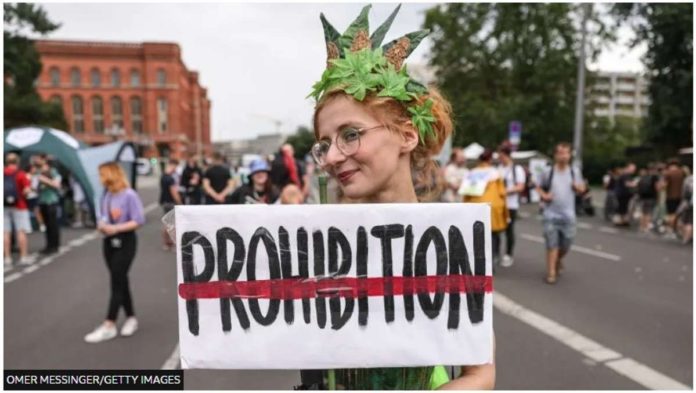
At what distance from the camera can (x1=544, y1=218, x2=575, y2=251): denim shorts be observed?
6.38 metres

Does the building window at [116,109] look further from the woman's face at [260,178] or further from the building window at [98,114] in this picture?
the woman's face at [260,178]

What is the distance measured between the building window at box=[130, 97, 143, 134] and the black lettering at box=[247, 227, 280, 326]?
82750mm

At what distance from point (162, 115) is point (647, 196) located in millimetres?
74804

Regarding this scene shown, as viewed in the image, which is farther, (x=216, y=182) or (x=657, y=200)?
(x=657, y=200)

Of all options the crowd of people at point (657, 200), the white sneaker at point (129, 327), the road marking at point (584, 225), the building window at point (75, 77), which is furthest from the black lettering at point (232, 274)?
the building window at point (75, 77)

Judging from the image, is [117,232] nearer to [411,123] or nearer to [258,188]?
[258,188]

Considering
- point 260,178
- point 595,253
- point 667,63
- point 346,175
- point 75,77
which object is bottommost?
point 595,253

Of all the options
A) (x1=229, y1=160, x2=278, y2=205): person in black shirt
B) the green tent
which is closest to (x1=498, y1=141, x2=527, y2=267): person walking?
(x1=229, y1=160, x2=278, y2=205): person in black shirt

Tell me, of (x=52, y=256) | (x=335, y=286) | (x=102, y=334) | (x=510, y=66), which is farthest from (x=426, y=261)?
(x=510, y=66)

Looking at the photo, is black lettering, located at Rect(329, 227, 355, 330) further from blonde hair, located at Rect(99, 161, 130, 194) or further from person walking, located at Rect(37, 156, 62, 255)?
person walking, located at Rect(37, 156, 62, 255)

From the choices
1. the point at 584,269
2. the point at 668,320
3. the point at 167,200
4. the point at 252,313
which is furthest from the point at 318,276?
the point at 167,200

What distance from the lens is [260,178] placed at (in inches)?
227

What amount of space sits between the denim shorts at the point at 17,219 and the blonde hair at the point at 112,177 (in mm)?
4284

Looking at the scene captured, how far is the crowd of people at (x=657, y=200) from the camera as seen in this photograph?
33.4 ft
